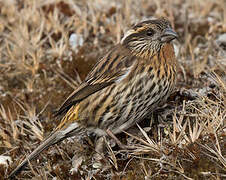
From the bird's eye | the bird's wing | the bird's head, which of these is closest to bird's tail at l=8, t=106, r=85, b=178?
the bird's wing

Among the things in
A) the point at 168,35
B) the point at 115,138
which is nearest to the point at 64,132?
the point at 115,138

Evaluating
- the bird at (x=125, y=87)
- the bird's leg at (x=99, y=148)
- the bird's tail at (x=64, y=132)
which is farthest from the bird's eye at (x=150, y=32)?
the bird's leg at (x=99, y=148)

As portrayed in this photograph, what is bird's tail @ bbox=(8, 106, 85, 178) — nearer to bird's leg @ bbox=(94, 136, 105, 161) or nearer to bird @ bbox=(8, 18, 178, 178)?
bird @ bbox=(8, 18, 178, 178)

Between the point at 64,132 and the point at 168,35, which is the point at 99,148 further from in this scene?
the point at 168,35

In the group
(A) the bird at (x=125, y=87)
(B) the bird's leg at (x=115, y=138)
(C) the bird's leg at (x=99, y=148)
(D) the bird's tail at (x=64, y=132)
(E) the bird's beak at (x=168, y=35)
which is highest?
(E) the bird's beak at (x=168, y=35)

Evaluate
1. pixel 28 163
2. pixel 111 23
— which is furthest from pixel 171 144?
pixel 111 23

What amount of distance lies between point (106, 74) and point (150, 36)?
2.56 feet

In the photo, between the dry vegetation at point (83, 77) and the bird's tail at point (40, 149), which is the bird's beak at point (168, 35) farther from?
the bird's tail at point (40, 149)

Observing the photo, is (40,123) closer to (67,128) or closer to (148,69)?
(67,128)

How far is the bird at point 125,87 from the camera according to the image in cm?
500

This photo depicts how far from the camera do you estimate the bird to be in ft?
16.4

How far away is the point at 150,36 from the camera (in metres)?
5.29

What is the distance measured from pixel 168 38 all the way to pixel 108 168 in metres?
1.84

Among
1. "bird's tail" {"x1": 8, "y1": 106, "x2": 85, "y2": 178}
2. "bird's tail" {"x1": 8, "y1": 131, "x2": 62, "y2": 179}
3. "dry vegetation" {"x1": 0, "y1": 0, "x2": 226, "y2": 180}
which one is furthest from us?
"bird's tail" {"x1": 8, "y1": 106, "x2": 85, "y2": 178}
